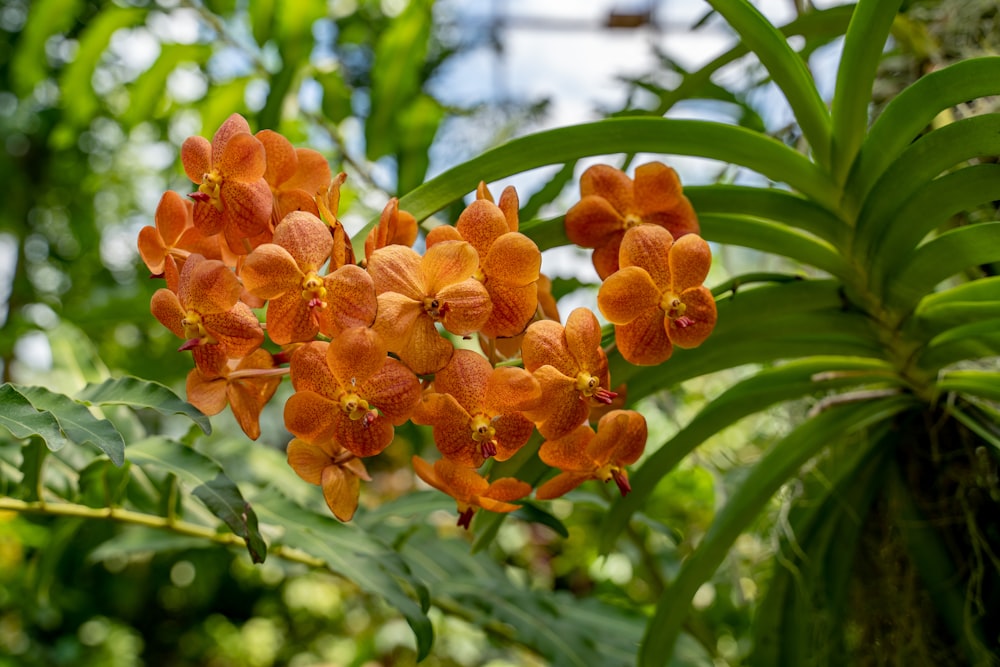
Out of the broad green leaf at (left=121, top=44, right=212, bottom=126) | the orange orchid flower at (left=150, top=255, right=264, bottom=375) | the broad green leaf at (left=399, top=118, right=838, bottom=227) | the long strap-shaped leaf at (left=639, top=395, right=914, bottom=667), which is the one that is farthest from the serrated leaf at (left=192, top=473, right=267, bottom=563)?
the broad green leaf at (left=121, top=44, right=212, bottom=126)

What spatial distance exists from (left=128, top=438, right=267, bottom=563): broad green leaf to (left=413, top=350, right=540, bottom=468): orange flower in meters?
0.16

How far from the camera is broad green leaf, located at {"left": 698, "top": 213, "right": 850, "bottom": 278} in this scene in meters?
0.54

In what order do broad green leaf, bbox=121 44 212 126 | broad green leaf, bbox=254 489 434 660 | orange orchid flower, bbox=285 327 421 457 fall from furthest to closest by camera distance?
1. broad green leaf, bbox=121 44 212 126
2. broad green leaf, bbox=254 489 434 660
3. orange orchid flower, bbox=285 327 421 457

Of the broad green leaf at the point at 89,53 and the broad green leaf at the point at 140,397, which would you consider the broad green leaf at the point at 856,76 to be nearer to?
the broad green leaf at the point at 140,397

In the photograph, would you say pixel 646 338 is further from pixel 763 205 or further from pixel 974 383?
pixel 974 383

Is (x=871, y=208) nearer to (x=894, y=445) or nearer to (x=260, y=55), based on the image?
(x=894, y=445)

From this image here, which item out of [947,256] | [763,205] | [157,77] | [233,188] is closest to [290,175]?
[233,188]

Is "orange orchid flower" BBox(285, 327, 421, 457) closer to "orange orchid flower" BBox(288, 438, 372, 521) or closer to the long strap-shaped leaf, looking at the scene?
"orange orchid flower" BBox(288, 438, 372, 521)

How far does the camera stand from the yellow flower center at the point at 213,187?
428mm

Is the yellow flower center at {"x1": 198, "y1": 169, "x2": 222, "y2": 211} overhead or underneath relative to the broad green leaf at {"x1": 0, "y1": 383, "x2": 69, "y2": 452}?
overhead

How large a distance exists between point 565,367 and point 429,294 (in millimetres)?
78

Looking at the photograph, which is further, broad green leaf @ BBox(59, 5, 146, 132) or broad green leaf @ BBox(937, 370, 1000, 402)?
broad green leaf @ BBox(59, 5, 146, 132)

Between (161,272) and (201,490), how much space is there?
149 millimetres

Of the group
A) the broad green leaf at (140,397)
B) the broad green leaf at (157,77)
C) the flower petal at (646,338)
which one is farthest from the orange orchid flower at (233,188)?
the broad green leaf at (157,77)
